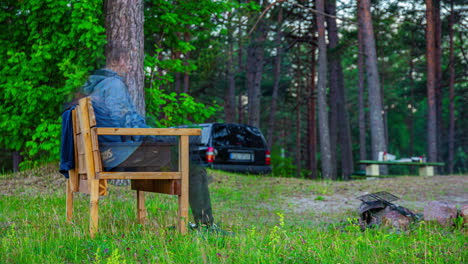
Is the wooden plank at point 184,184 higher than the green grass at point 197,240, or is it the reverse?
the wooden plank at point 184,184

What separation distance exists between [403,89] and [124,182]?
110ft

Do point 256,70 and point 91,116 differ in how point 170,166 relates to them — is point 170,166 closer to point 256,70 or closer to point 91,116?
point 91,116

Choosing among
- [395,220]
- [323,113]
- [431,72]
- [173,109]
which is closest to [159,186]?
[395,220]

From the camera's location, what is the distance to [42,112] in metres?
10.6

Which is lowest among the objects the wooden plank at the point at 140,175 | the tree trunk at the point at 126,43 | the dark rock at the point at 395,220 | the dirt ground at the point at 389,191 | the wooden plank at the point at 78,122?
the dirt ground at the point at 389,191

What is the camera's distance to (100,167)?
4.39 metres


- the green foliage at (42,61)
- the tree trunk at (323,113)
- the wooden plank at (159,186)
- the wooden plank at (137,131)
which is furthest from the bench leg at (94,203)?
the tree trunk at (323,113)

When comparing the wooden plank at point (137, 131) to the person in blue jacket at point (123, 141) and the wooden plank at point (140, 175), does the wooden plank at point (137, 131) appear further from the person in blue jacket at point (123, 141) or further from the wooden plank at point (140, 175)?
the wooden plank at point (140, 175)

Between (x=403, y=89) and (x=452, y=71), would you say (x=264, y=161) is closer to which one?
(x=452, y=71)

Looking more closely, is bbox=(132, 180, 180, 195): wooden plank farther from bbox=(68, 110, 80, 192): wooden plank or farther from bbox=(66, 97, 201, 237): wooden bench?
bbox=(68, 110, 80, 192): wooden plank

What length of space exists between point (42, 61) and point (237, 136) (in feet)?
17.9

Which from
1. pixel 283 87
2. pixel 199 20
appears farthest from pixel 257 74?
pixel 199 20

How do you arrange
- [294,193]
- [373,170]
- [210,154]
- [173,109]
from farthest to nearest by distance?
[373,170], [210,154], [173,109], [294,193]

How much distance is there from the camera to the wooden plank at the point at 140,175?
14.3 ft
